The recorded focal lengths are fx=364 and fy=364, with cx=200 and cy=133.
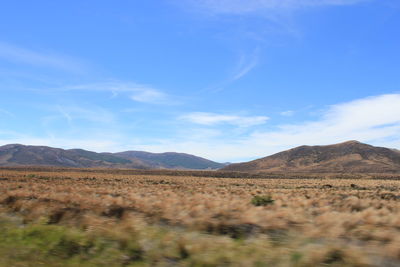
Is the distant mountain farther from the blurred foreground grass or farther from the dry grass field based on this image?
the blurred foreground grass

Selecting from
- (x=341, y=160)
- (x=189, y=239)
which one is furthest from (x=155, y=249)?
(x=341, y=160)

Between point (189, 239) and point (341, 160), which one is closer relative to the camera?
point (189, 239)

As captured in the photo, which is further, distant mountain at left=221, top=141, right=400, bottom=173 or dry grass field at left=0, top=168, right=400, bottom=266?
distant mountain at left=221, top=141, right=400, bottom=173

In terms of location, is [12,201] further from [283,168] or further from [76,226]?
[283,168]

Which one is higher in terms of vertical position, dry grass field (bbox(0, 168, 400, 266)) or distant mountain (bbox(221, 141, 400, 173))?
distant mountain (bbox(221, 141, 400, 173))

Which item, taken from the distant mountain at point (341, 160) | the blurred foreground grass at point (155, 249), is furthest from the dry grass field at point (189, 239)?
the distant mountain at point (341, 160)

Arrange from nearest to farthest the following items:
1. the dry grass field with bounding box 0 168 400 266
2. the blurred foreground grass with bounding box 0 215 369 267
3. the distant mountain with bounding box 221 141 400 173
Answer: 1. the blurred foreground grass with bounding box 0 215 369 267
2. the dry grass field with bounding box 0 168 400 266
3. the distant mountain with bounding box 221 141 400 173

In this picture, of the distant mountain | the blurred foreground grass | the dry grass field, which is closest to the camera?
the blurred foreground grass

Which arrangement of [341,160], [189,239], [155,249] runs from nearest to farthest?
[155,249], [189,239], [341,160]

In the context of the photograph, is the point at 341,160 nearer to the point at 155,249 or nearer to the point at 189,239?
the point at 189,239

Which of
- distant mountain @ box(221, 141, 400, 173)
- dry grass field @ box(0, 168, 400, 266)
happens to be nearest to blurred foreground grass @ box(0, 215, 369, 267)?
dry grass field @ box(0, 168, 400, 266)

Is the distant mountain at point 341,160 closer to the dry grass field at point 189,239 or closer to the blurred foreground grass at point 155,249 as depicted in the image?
the dry grass field at point 189,239

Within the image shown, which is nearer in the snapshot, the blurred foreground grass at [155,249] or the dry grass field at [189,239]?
the blurred foreground grass at [155,249]

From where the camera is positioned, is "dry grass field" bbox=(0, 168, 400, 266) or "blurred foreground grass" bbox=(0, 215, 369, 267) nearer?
"blurred foreground grass" bbox=(0, 215, 369, 267)
